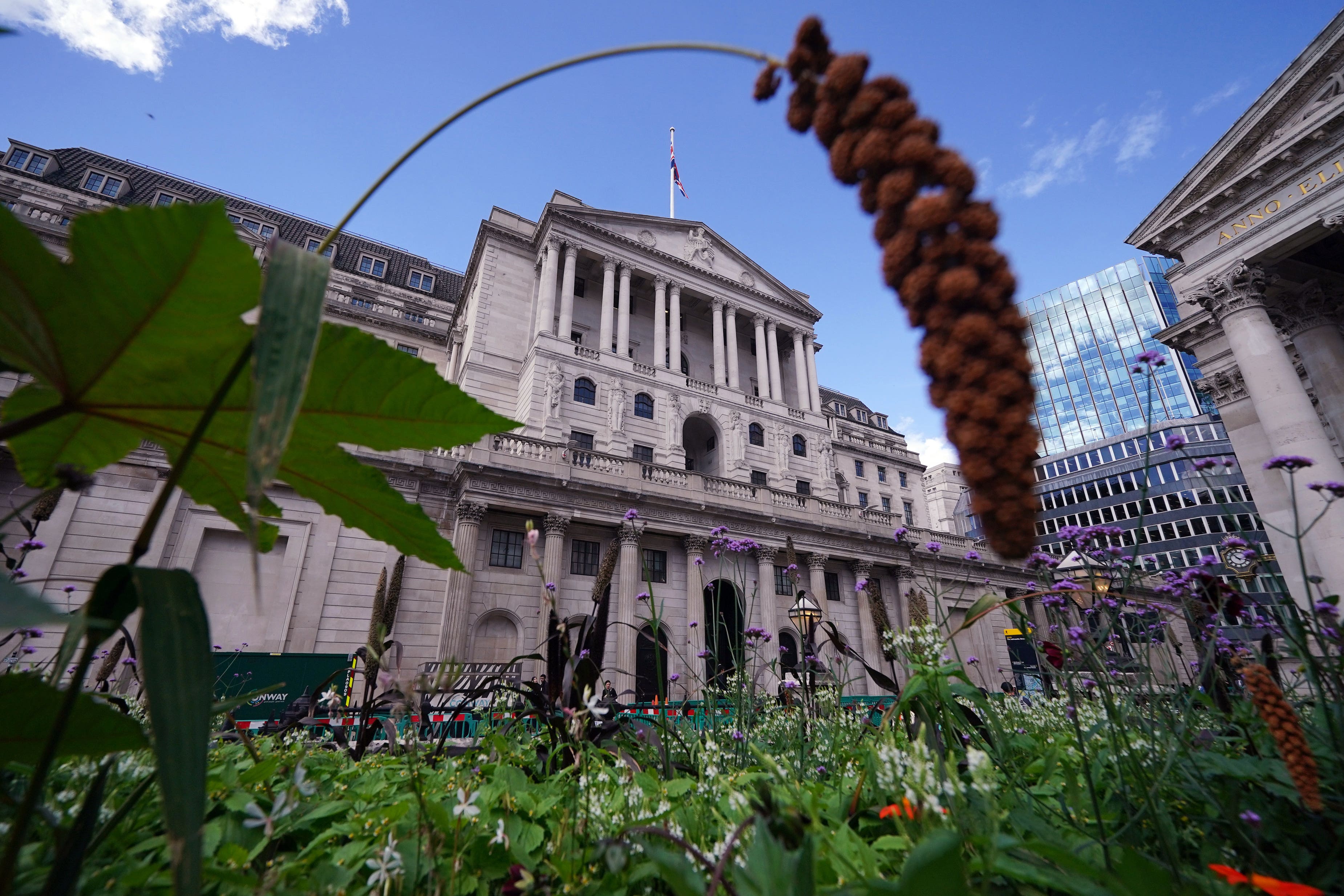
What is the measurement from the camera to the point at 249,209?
116ft

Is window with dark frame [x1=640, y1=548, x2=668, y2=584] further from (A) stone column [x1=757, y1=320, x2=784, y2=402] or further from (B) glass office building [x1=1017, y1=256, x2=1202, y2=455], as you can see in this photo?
(B) glass office building [x1=1017, y1=256, x2=1202, y2=455]

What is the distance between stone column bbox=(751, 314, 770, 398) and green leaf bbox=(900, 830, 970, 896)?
2865 centimetres

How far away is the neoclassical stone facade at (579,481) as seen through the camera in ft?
56.8

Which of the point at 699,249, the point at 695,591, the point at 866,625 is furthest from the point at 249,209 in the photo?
the point at 866,625

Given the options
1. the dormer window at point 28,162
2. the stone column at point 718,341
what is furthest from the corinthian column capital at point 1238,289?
the dormer window at point 28,162

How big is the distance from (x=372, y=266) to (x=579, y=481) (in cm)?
2353

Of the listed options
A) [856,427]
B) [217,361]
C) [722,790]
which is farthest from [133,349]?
[856,427]

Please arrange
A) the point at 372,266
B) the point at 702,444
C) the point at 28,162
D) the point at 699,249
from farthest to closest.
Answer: the point at 372,266 < the point at 699,249 < the point at 702,444 < the point at 28,162

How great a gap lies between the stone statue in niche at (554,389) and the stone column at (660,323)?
496 centimetres

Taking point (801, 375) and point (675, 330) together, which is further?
point (801, 375)

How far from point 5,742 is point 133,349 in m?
0.82

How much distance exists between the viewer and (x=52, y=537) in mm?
15750

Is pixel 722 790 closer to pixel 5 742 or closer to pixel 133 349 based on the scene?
pixel 5 742

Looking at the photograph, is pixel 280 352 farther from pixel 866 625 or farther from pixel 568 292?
pixel 866 625
